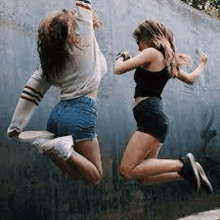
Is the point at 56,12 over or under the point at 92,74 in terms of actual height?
over

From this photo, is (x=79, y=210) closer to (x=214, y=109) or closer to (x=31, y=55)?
(x=31, y=55)

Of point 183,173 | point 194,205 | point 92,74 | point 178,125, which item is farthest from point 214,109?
point 92,74

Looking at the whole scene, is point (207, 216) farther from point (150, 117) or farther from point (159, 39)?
point (159, 39)

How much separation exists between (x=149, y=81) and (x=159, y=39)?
17.8 inches

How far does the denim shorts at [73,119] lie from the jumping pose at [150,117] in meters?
0.68

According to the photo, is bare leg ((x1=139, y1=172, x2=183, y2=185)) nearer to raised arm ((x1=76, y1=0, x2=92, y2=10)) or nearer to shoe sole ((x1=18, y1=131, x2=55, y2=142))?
shoe sole ((x1=18, y1=131, x2=55, y2=142))

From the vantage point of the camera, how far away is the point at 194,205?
498cm

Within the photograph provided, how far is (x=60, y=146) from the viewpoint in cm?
297

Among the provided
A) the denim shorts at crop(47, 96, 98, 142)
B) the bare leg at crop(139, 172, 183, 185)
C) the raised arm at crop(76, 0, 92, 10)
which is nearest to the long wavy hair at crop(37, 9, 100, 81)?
the raised arm at crop(76, 0, 92, 10)

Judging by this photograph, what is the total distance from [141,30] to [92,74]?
114 centimetres

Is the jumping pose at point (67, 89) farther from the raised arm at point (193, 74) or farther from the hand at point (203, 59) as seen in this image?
the hand at point (203, 59)

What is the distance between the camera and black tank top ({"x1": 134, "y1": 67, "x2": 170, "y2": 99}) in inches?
148

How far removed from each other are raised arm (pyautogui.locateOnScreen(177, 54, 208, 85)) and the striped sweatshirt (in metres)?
1.44

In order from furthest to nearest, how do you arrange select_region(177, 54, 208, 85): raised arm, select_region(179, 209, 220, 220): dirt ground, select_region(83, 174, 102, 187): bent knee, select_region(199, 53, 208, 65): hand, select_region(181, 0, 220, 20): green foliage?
1. select_region(181, 0, 220, 20): green foliage
2. select_region(199, 53, 208, 65): hand
3. select_region(179, 209, 220, 220): dirt ground
4. select_region(177, 54, 208, 85): raised arm
5. select_region(83, 174, 102, 187): bent knee
